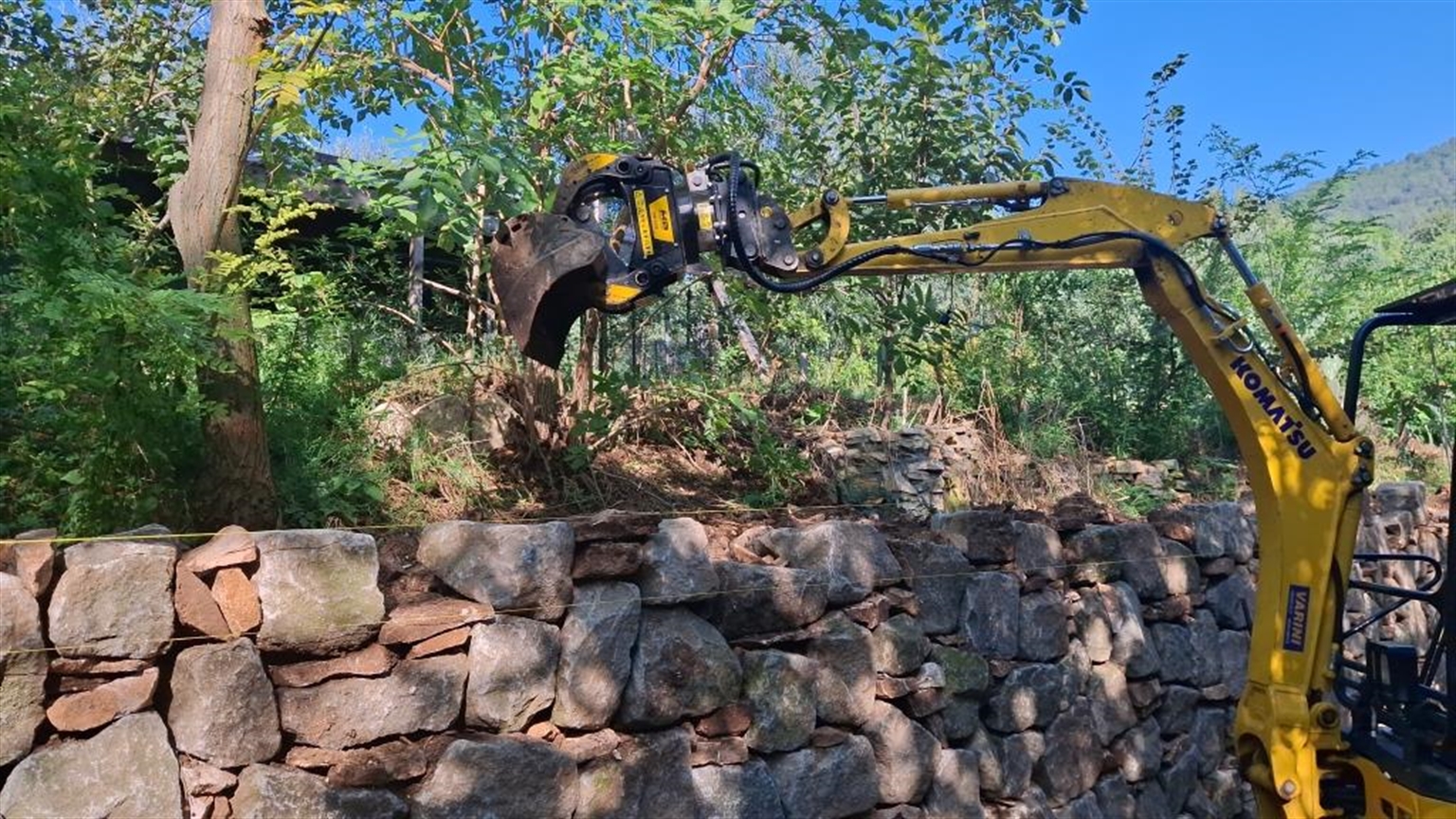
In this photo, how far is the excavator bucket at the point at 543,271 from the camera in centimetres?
300

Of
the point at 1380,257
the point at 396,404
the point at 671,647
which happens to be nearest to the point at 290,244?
the point at 396,404

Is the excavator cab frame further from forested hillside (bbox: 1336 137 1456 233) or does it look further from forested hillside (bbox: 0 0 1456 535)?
forested hillside (bbox: 1336 137 1456 233)

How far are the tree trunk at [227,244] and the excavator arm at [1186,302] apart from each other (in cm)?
134

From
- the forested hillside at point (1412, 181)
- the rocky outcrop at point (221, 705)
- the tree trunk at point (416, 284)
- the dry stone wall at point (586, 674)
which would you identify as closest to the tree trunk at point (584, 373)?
the tree trunk at point (416, 284)

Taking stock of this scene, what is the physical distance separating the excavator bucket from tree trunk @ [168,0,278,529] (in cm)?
114

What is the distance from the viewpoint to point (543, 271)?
299 centimetres

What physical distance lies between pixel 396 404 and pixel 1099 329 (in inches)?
272

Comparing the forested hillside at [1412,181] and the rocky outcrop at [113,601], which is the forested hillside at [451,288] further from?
the forested hillside at [1412,181]

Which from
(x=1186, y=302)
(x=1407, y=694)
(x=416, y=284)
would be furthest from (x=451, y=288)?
(x=1407, y=694)

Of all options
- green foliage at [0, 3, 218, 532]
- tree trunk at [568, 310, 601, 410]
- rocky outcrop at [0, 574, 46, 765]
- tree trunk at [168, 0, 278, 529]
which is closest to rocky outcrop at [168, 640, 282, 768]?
rocky outcrop at [0, 574, 46, 765]

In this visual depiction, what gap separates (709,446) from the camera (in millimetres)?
6266

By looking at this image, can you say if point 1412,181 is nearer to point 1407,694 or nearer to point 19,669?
point 1407,694

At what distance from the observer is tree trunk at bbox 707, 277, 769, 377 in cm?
653

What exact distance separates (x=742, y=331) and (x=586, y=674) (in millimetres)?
4044
